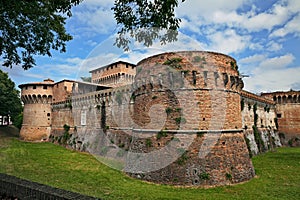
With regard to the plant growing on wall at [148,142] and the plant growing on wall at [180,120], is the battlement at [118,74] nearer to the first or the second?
the plant growing on wall at [148,142]

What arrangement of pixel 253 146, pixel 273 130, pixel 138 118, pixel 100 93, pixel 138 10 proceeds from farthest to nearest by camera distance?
1. pixel 273 130
2. pixel 100 93
3. pixel 253 146
4. pixel 138 118
5. pixel 138 10

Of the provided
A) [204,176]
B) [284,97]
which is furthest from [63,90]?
[284,97]

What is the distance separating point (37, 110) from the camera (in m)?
30.4

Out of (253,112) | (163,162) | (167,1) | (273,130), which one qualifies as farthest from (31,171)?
(273,130)

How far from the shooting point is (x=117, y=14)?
6.44m

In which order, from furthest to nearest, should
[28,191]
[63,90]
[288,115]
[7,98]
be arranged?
1. [7,98]
2. [288,115]
3. [63,90]
4. [28,191]

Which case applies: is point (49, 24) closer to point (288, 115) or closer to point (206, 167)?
point (206, 167)

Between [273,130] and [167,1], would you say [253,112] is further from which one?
[167,1]

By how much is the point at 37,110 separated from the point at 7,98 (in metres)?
7.06

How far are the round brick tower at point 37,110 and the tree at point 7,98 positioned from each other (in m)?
4.45

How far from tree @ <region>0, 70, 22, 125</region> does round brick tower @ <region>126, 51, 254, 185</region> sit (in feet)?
97.5

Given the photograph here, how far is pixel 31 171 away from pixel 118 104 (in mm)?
9342

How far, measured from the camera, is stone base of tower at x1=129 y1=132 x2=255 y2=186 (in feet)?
32.9

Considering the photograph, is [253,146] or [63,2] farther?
[253,146]
